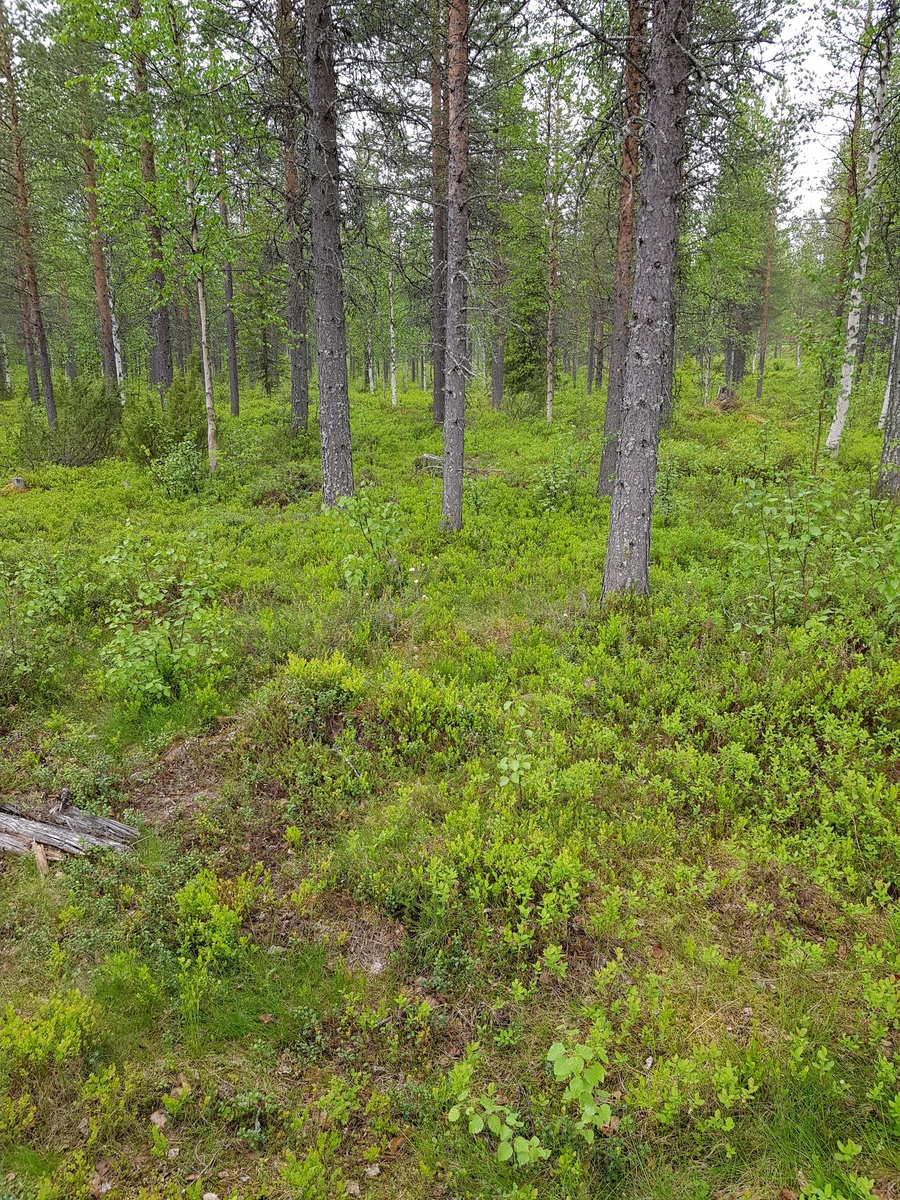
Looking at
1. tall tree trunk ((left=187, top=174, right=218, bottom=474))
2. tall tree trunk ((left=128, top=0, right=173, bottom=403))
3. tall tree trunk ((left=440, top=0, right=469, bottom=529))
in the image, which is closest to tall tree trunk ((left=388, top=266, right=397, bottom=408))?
tall tree trunk ((left=128, top=0, right=173, bottom=403))

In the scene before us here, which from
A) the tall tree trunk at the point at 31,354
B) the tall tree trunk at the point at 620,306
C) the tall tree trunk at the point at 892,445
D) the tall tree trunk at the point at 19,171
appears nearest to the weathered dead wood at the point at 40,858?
the tall tree trunk at the point at 620,306

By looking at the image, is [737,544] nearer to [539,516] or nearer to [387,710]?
[387,710]

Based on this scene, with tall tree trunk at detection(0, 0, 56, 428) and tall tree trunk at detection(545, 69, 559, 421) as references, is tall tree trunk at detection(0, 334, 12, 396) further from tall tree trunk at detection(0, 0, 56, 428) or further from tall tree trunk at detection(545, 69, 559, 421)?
tall tree trunk at detection(545, 69, 559, 421)

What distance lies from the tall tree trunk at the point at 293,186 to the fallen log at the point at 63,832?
1080cm

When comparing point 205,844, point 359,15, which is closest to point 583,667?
point 205,844

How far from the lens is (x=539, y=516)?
440 inches

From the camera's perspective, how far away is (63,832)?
436 cm

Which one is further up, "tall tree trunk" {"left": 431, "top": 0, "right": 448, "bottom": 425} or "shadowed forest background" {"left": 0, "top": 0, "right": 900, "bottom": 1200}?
"tall tree trunk" {"left": 431, "top": 0, "right": 448, "bottom": 425}

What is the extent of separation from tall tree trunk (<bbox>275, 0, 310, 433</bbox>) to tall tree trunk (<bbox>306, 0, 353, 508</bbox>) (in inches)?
32.9

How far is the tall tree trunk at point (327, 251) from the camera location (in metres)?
9.38

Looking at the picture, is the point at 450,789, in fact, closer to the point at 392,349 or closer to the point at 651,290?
the point at 651,290

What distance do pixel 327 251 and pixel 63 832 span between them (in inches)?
373

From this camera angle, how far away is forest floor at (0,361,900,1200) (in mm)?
2629

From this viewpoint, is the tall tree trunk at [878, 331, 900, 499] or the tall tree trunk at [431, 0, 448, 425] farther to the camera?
the tall tree trunk at [431, 0, 448, 425]
